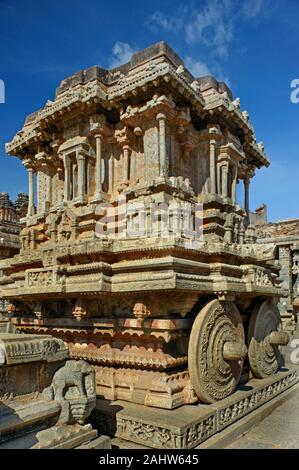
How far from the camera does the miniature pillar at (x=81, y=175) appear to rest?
27.0 feet

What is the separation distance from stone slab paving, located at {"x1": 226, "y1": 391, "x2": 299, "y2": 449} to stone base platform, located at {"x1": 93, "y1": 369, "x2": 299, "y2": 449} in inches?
11.1

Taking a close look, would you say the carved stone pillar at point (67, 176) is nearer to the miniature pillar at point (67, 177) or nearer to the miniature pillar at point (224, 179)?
the miniature pillar at point (67, 177)

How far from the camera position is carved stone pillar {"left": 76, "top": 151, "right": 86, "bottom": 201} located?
8219mm

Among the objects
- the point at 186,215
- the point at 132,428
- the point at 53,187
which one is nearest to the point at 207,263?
the point at 186,215

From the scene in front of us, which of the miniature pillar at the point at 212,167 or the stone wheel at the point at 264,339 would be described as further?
the miniature pillar at the point at 212,167

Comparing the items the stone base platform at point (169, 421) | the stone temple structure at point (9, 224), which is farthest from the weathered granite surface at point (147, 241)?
the stone temple structure at point (9, 224)

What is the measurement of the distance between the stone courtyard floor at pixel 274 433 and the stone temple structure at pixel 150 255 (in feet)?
1.30

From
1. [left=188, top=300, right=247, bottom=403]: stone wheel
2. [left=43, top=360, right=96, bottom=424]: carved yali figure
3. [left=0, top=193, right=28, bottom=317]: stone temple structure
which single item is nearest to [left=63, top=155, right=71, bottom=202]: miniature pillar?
[left=188, top=300, right=247, bottom=403]: stone wheel

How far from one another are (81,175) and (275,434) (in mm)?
6011

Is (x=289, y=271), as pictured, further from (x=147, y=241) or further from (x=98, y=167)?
(x=147, y=241)

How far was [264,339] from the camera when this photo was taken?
7742 millimetres

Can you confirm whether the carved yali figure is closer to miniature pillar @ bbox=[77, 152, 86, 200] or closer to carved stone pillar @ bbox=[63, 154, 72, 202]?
miniature pillar @ bbox=[77, 152, 86, 200]

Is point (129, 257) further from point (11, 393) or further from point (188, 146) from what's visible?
point (188, 146)
